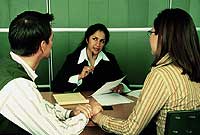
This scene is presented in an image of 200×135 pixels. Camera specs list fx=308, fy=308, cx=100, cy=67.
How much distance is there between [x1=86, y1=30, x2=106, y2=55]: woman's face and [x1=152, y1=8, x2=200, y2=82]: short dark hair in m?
1.39

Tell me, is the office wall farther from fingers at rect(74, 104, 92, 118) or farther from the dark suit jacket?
fingers at rect(74, 104, 92, 118)

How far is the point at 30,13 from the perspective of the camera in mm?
1507

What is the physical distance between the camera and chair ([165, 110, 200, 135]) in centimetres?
129

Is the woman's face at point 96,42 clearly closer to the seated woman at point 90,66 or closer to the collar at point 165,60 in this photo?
the seated woman at point 90,66

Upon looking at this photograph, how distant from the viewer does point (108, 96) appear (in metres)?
2.24

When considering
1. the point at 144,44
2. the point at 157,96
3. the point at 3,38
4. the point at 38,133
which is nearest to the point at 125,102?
the point at 157,96

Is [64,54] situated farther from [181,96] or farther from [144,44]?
[181,96]

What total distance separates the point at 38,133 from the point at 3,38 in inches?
102

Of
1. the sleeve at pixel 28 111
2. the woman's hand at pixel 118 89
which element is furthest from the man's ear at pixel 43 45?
the woman's hand at pixel 118 89

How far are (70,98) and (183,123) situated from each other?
1.04 meters

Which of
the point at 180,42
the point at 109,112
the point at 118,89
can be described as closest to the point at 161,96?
the point at 180,42

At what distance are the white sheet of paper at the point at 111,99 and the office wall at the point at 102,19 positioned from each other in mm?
1543

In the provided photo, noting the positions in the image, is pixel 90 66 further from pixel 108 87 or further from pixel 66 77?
pixel 108 87

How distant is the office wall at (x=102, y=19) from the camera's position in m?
3.67
